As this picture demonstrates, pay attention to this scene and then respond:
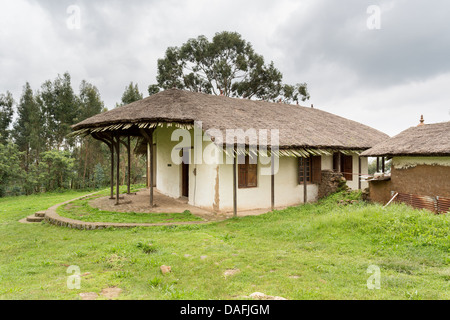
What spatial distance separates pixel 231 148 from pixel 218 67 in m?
16.3

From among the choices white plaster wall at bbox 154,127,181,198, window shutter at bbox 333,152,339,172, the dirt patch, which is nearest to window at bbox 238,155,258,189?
white plaster wall at bbox 154,127,181,198

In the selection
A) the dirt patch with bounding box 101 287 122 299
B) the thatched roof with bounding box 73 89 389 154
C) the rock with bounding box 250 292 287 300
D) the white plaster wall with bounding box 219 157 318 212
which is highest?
the thatched roof with bounding box 73 89 389 154

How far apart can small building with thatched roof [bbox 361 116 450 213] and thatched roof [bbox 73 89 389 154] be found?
8.66ft

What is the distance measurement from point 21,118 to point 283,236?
26.8 metres

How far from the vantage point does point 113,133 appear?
34.8 ft

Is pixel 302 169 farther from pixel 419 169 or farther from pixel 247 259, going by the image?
pixel 247 259

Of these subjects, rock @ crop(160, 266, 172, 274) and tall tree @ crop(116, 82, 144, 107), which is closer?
rock @ crop(160, 266, 172, 274)

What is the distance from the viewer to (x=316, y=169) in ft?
38.5

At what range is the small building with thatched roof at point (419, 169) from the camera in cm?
774

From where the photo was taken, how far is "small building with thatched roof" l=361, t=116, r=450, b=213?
305 inches

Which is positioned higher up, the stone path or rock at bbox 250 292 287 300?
rock at bbox 250 292 287 300

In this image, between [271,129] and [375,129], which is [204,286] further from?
[375,129]

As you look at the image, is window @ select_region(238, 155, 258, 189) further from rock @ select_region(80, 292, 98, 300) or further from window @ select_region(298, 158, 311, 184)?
rock @ select_region(80, 292, 98, 300)
